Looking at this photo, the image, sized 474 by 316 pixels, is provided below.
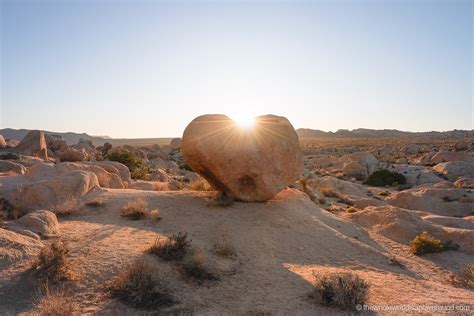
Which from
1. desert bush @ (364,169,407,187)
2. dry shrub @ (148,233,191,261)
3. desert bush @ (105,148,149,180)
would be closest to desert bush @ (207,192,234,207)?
dry shrub @ (148,233,191,261)

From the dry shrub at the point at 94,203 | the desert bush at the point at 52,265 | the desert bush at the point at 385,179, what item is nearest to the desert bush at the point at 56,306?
the desert bush at the point at 52,265

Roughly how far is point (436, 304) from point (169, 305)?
14.9 ft

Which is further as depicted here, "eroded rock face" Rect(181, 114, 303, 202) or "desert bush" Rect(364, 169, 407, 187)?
"desert bush" Rect(364, 169, 407, 187)

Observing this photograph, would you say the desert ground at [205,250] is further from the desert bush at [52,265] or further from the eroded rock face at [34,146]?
the eroded rock face at [34,146]

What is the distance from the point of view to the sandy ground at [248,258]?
6.68 meters

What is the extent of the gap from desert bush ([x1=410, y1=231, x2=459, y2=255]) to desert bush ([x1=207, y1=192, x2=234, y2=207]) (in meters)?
5.77

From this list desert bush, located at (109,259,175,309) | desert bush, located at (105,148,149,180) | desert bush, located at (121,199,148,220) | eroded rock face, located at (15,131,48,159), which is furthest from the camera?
eroded rock face, located at (15,131,48,159)

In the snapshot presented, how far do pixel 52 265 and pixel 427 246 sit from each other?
10.4 meters

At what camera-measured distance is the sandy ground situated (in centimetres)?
668

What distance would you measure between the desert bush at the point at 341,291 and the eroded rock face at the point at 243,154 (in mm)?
5585

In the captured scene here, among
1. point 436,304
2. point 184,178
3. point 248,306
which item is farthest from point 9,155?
point 436,304

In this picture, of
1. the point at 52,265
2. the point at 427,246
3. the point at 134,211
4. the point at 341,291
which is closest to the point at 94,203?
the point at 134,211

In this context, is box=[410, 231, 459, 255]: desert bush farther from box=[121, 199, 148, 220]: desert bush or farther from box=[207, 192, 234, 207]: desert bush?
box=[121, 199, 148, 220]: desert bush

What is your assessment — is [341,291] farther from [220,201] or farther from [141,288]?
[220,201]
